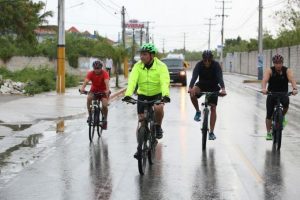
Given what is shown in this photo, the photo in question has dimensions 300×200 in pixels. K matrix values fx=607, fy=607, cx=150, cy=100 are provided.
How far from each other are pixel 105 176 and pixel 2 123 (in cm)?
750

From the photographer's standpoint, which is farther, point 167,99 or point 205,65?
point 205,65

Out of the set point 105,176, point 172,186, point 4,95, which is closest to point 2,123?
point 105,176

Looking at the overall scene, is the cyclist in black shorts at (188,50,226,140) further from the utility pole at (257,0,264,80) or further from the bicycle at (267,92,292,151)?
the utility pole at (257,0,264,80)

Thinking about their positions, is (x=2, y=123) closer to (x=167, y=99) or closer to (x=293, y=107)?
(x=167, y=99)

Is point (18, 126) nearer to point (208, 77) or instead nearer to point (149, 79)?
point (208, 77)

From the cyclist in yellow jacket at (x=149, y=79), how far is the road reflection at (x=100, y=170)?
1089 mm

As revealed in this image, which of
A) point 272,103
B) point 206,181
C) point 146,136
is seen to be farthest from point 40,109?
point 206,181

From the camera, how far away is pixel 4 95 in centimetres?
2616

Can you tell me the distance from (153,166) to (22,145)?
3578mm

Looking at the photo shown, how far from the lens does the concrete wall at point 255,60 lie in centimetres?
4556

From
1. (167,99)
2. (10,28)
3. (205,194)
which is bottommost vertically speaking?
(205,194)

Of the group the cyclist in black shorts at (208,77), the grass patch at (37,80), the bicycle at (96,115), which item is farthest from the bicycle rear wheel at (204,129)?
the grass patch at (37,80)

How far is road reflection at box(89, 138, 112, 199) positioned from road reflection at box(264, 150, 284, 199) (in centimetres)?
213

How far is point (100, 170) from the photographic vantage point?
960 cm
